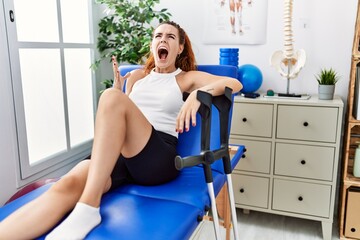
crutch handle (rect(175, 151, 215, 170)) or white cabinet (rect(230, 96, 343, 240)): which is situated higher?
crutch handle (rect(175, 151, 215, 170))

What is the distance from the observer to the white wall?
7.17 feet

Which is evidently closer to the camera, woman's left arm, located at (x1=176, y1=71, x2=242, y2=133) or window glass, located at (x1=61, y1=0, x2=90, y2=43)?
woman's left arm, located at (x1=176, y1=71, x2=242, y2=133)

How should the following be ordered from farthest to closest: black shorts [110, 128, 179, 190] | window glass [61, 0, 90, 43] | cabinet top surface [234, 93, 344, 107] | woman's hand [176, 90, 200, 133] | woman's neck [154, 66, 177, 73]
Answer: window glass [61, 0, 90, 43] → cabinet top surface [234, 93, 344, 107] → woman's neck [154, 66, 177, 73] → black shorts [110, 128, 179, 190] → woman's hand [176, 90, 200, 133]

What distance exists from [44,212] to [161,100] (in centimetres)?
70

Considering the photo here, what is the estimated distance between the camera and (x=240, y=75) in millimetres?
2248

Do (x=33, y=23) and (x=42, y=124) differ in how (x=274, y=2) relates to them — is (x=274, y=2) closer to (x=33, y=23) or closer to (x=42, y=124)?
(x=33, y=23)

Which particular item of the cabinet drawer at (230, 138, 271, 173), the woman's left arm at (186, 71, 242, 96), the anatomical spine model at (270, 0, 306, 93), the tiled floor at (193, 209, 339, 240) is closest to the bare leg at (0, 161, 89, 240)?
the woman's left arm at (186, 71, 242, 96)

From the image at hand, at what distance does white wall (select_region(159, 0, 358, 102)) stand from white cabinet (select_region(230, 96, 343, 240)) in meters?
0.27

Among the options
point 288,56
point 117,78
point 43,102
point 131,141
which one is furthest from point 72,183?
point 288,56

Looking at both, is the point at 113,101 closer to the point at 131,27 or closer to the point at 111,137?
the point at 111,137

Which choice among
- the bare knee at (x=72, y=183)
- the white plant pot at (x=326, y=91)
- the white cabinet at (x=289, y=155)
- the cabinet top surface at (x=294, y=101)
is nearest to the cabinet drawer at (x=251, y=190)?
the white cabinet at (x=289, y=155)

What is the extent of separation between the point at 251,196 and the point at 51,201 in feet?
4.42

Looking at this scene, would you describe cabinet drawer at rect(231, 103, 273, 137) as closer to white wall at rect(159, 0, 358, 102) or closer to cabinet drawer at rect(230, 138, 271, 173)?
cabinet drawer at rect(230, 138, 271, 173)

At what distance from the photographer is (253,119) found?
6.84 feet
